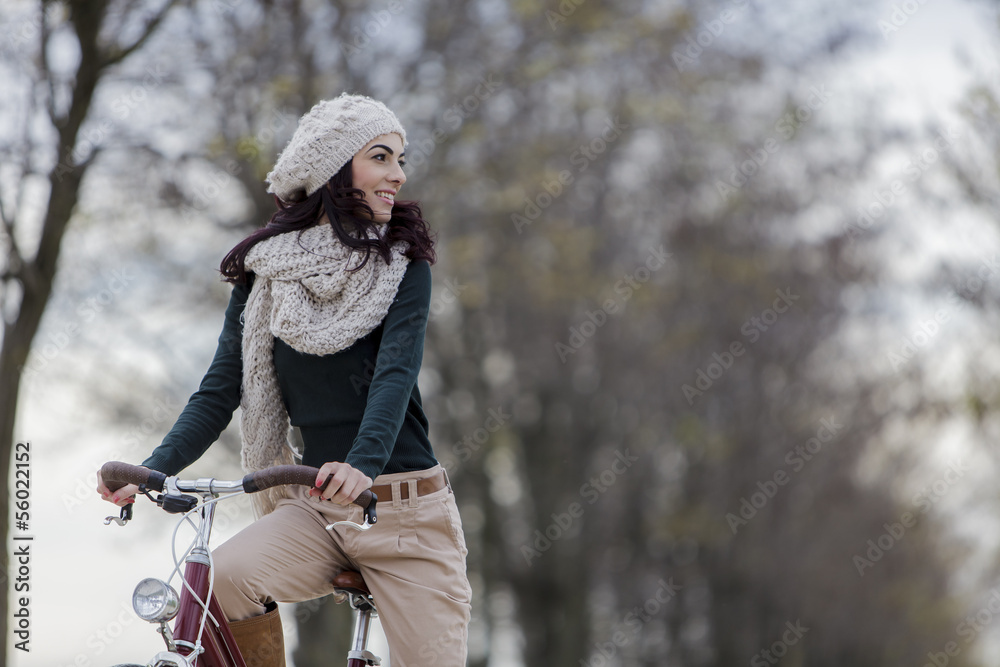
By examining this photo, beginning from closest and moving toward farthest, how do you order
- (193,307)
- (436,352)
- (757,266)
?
1. (193,307)
2. (436,352)
3. (757,266)

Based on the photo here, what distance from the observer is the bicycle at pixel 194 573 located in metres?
2.55

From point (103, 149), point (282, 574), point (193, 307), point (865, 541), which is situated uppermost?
point (103, 149)

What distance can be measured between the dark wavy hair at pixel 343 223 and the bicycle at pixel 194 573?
76 centimetres

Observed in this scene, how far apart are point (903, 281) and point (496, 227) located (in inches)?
221

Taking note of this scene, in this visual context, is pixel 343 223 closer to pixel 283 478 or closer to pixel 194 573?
pixel 283 478

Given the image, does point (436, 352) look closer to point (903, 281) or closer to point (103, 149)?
point (903, 281)

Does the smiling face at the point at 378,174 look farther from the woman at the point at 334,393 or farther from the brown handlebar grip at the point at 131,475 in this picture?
the brown handlebar grip at the point at 131,475

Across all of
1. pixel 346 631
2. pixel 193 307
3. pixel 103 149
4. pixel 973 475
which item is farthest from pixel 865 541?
pixel 103 149

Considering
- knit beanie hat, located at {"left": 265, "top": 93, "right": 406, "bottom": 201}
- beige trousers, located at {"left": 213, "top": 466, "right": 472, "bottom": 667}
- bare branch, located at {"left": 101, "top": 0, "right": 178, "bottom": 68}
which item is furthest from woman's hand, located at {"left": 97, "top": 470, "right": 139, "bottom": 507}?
bare branch, located at {"left": 101, "top": 0, "right": 178, "bottom": 68}

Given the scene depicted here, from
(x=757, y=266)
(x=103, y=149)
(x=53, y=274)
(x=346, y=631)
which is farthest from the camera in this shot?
(x=757, y=266)

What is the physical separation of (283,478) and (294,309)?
61 centimetres

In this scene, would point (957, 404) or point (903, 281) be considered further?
point (903, 281)

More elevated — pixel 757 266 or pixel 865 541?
pixel 757 266

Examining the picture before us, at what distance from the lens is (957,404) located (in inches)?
515
